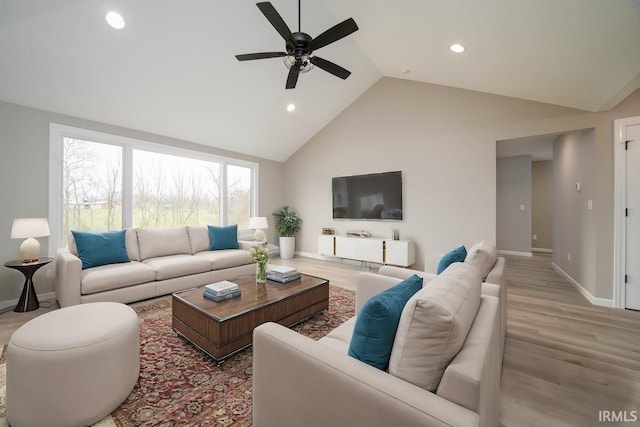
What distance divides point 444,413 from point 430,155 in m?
4.33

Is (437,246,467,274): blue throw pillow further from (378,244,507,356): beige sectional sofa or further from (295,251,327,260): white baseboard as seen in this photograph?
(295,251,327,260): white baseboard

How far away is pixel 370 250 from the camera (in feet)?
15.7

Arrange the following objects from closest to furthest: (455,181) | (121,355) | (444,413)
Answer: (444,413) < (121,355) < (455,181)

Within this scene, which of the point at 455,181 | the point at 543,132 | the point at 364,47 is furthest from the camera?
the point at 455,181

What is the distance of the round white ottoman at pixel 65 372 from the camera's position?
4.16 ft

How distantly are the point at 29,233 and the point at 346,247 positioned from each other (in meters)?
4.32

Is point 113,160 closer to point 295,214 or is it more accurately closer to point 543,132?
point 295,214

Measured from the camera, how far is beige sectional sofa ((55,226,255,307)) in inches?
106

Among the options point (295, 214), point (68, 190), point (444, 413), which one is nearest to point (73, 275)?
point (68, 190)

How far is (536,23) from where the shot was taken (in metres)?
2.07

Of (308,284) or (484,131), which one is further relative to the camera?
(484,131)

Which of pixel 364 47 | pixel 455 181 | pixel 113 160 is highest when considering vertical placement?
pixel 364 47

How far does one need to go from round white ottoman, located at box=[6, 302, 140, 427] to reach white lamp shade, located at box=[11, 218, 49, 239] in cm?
185

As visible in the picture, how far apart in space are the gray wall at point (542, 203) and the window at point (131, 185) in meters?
7.41
